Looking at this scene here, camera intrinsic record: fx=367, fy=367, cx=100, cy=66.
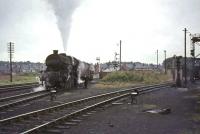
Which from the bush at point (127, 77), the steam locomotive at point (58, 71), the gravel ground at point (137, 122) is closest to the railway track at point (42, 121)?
the gravel ground at point (137, 122)

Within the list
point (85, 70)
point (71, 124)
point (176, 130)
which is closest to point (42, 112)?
point (71, 124)

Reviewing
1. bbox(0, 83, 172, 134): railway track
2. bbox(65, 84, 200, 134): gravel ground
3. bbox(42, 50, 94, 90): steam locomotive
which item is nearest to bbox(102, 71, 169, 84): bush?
bbox(42, 50, 94, 90): steam locomotive

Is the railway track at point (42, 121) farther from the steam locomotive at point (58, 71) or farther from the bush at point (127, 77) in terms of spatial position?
the bush at point (127, 77)

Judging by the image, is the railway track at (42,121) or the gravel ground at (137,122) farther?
the gravel ground at (137,122)

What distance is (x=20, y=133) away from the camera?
1085 centimetres

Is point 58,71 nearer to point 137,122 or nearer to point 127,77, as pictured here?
point 137,122

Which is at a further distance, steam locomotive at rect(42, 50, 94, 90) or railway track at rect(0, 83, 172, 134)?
steam locomotive at rect(42, 50, 94, 90)

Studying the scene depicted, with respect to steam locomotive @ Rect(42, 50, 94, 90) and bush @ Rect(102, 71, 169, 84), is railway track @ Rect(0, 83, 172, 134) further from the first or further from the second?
bush @ Rect(102, 71, 169, 84)

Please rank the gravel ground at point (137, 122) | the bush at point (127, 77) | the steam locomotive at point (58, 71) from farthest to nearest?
the bush at point (127, 77) < the steam locomotive at point (58, 71) < the gravel ground at point (137, 122)

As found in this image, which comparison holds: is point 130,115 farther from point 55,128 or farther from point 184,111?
point 55,128

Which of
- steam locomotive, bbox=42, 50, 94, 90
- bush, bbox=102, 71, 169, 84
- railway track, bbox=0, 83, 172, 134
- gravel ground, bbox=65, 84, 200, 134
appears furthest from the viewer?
bush, bbox=102, 71, 169, 84

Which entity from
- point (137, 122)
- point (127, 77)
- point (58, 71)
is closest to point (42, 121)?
point (137, 122)

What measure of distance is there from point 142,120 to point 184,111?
404 centimetres

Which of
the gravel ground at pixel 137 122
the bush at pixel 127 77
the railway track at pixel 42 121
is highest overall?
the bush at pixel 127 77
